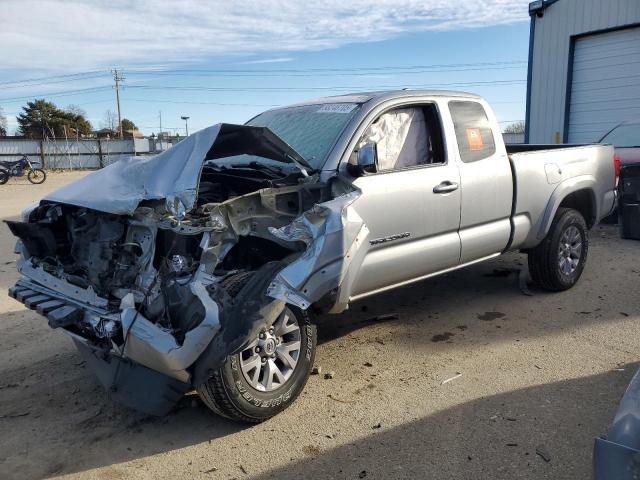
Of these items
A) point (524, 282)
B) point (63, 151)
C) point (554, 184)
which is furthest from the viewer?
point (63, 151)

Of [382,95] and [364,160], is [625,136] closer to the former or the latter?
[382,95]

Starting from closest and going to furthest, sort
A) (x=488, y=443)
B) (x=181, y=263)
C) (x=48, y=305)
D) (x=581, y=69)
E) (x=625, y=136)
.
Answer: (x=488, y=443) < (x=181, y=263) < (x=48, y=305) < (x=625, y=136) < (x=581, y=69)

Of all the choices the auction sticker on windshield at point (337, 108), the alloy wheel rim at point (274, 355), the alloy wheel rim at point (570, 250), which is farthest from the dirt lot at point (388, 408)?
the auction sticker on windshield at point (337, 108)

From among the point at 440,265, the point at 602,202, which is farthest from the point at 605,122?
the point at 440,265

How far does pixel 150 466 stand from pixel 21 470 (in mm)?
725

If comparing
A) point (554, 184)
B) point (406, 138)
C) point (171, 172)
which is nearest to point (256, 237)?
point (171, 172)

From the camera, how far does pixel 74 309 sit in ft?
11.5

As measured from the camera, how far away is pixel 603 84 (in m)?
13.6

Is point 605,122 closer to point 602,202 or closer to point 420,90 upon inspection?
point 602,202

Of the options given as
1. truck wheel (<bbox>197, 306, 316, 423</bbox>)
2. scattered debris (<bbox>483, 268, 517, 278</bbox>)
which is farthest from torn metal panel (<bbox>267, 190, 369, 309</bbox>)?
scattered debris (<bbox>483, 268, 517, 278</bbox>)

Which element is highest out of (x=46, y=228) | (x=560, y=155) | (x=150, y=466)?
(x=560, y=155)

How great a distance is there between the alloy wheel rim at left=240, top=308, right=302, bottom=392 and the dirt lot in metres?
0.29

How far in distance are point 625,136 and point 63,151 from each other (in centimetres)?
3366

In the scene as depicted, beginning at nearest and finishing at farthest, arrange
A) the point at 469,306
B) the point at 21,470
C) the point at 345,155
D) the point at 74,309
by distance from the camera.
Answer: the point at 21,470 → the point at 74,309 → the point at 345,155 → the point at 469,306
